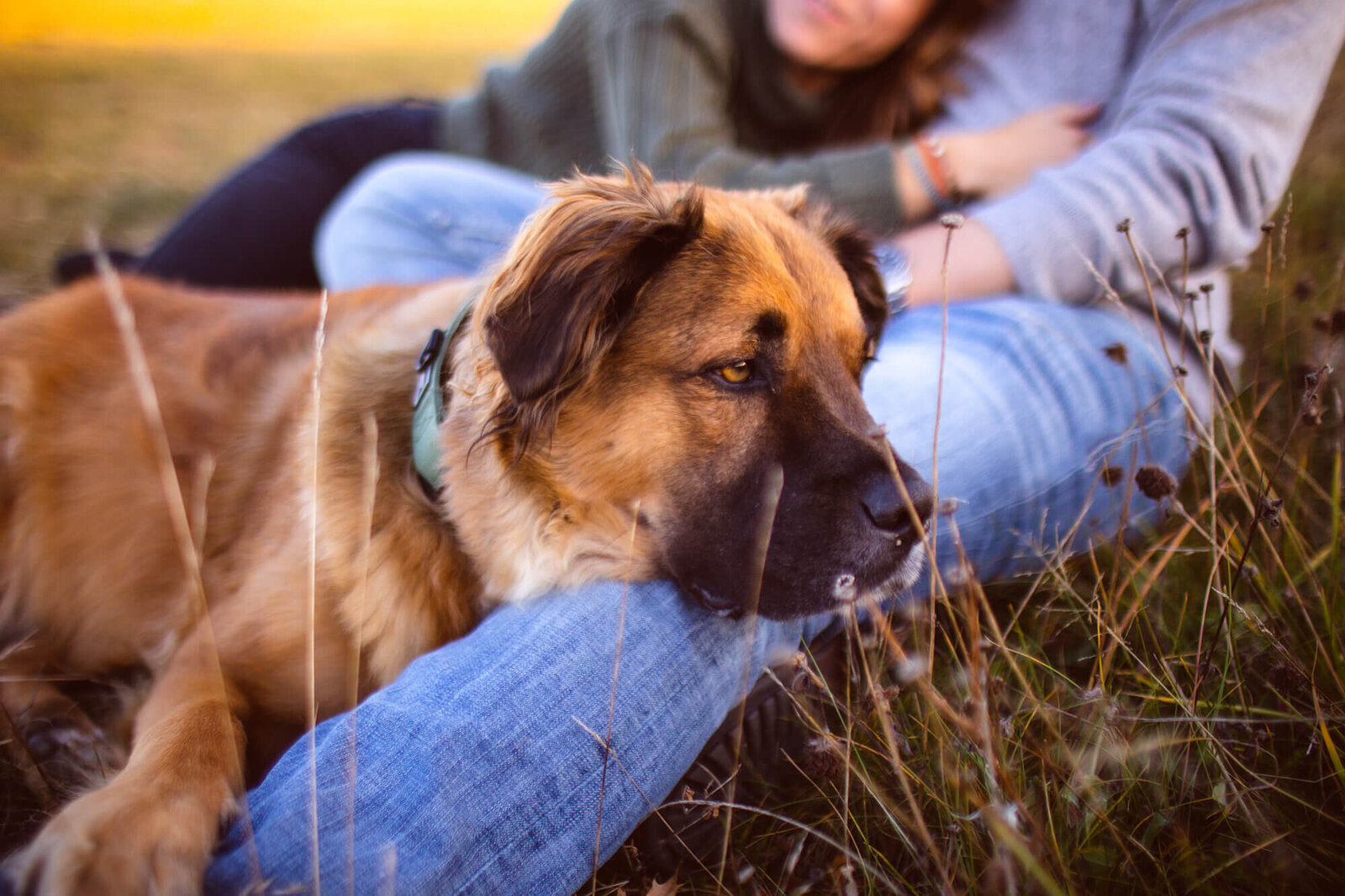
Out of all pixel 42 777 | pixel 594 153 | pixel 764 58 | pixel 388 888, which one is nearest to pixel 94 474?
pixel 42 777

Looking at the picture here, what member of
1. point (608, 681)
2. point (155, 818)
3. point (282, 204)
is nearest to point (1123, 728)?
point (608, 681)

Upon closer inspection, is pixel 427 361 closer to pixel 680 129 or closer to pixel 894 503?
pixel 894 503

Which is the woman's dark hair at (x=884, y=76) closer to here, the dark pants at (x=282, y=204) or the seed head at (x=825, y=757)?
the dark pants at (x=282, y=204)

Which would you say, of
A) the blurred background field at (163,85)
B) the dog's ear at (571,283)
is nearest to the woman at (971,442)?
the dog's ear at (571,283)

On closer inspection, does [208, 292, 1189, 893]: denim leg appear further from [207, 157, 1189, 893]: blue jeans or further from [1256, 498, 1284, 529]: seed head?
[1256, 498, 1284, 529]: seed head

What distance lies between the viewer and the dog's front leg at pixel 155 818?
1.19 meters

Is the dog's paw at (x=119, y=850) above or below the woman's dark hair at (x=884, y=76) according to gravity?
below

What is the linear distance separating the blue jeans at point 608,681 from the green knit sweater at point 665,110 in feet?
2.57

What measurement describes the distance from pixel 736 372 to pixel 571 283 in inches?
16.9

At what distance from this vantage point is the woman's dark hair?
11.0 feet

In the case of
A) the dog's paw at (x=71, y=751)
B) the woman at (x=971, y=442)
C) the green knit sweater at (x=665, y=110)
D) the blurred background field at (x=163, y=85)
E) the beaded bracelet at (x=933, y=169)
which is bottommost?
the dog's paw at (x=71, y=751)

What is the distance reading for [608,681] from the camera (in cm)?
155

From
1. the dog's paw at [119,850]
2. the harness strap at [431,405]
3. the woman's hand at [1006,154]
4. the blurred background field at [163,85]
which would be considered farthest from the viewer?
the blurred background field at [163,85]

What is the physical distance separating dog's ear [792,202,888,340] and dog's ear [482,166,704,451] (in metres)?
0.58
